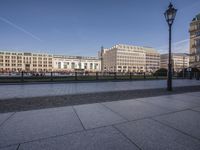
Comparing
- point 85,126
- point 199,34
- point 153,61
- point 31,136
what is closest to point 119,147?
point 85,126

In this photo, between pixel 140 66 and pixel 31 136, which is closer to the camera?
pixel 31 136

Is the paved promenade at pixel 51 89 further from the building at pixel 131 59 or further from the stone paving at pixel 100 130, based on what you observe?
the building at pixel 131 59

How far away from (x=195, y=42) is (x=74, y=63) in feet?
360

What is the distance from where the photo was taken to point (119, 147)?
7.35 feet

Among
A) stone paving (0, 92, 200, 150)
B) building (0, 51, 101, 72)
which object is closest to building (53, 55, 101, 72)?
building (0, 51, 101, 72)

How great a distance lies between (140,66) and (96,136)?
146 m

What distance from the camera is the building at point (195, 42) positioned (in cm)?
5291

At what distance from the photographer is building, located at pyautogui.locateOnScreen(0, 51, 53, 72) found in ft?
370

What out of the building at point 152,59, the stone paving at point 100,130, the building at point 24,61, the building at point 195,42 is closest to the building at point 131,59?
the building at point 152,59

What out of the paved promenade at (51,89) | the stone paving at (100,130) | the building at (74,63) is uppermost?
the building at (74,63)

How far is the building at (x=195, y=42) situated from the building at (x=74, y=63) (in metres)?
94.0

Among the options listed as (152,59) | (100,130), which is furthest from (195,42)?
(152,59)

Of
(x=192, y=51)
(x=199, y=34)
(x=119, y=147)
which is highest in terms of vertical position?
(x=199, y=34)

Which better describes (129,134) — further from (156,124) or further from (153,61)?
(153,61)
